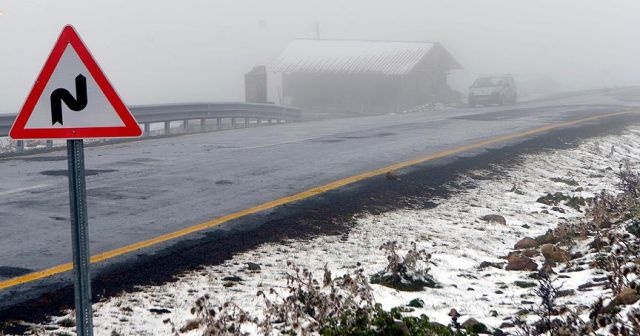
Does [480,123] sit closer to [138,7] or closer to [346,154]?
[346,154]

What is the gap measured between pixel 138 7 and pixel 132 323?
15238cm

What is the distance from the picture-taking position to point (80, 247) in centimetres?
449

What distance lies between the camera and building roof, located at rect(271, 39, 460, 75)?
47537mm

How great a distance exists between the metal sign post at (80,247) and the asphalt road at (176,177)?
2.27m

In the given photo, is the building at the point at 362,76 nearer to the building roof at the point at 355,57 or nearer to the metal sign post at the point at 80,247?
the building roof at the point at 355,57

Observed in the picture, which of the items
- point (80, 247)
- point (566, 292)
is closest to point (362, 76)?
point (566, 292)

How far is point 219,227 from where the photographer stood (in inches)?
329

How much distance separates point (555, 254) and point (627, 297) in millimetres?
2412

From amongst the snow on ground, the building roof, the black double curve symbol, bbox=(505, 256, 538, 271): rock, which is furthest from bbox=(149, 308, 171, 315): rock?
the building roof

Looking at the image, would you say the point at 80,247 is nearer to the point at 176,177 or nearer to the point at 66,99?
the point at 66,99

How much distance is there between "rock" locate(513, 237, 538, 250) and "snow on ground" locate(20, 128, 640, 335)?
141 millimetres

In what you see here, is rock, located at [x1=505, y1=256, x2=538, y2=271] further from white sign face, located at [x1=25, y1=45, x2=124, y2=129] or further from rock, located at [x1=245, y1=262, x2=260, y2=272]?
white sign face, located at [x1=25, y1=45, x2=124, y2=129]

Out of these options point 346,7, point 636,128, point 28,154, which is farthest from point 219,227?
point 346,7

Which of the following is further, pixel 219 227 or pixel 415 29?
pixel 415 29
